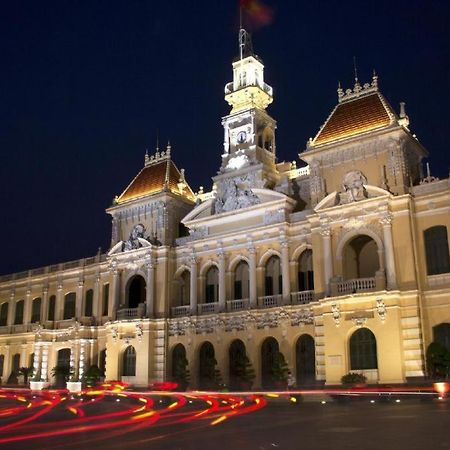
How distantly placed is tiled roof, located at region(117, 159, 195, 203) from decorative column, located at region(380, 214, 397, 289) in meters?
19.4

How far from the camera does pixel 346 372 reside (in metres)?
32.3

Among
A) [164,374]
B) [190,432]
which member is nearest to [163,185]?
[164,374]

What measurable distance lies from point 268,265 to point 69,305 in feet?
74.9

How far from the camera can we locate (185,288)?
1800 inches

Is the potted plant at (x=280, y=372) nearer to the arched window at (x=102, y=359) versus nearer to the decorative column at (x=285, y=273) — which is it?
the decorative column at (x=285, y=273)

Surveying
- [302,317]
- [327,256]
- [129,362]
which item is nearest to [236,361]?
[302,317]

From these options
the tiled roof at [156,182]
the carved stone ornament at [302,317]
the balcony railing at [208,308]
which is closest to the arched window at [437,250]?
the carved stone ornament at [302,317]

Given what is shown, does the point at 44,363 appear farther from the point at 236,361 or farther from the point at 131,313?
the point at 236,361

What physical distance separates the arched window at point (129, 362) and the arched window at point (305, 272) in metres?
14.7

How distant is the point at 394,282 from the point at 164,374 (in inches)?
760

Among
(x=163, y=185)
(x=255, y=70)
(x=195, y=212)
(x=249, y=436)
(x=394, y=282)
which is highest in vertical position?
(x=255, y=70)

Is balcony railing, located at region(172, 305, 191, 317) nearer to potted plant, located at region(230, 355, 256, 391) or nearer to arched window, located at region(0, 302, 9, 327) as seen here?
potted plant, located at region(230, 355, 256, 391)

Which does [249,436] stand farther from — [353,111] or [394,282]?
[353,111]

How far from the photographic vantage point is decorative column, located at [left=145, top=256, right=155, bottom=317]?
44.2m
